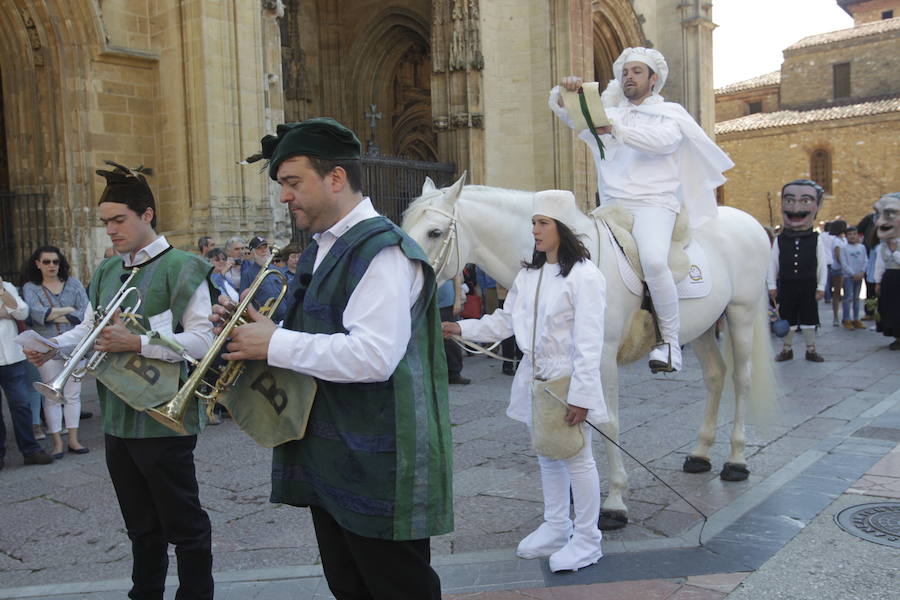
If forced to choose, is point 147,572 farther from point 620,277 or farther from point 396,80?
point 396,80

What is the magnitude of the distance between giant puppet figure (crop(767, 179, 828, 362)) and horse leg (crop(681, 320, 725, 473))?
200 inches

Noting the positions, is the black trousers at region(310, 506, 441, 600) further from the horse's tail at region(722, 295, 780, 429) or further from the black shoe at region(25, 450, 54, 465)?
the black shoe at region(25, 450, 54, 465)

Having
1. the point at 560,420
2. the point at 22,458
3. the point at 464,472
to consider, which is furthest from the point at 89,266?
the point at 560,420

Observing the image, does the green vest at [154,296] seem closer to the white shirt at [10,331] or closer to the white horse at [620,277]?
the white horse at [620,277]

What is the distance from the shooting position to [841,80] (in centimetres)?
4212

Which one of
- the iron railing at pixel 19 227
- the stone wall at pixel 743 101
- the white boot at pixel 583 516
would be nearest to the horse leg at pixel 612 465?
the white boot at pixel 583 516

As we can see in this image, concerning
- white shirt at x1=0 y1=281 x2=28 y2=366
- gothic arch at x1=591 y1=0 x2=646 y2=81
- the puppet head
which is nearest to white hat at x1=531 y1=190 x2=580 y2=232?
white shirt at x1=0 y1=281 x2=28 y2=366

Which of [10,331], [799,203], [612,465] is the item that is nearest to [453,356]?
[799,203]

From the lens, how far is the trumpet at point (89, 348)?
9.68 ft

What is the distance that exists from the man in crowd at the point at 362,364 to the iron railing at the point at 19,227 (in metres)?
10.5

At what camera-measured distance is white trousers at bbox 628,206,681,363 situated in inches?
189

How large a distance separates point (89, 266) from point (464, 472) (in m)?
7.83

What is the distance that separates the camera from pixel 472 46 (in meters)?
17.1

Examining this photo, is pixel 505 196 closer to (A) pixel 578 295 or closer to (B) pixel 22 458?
(A) pixel 578 295
